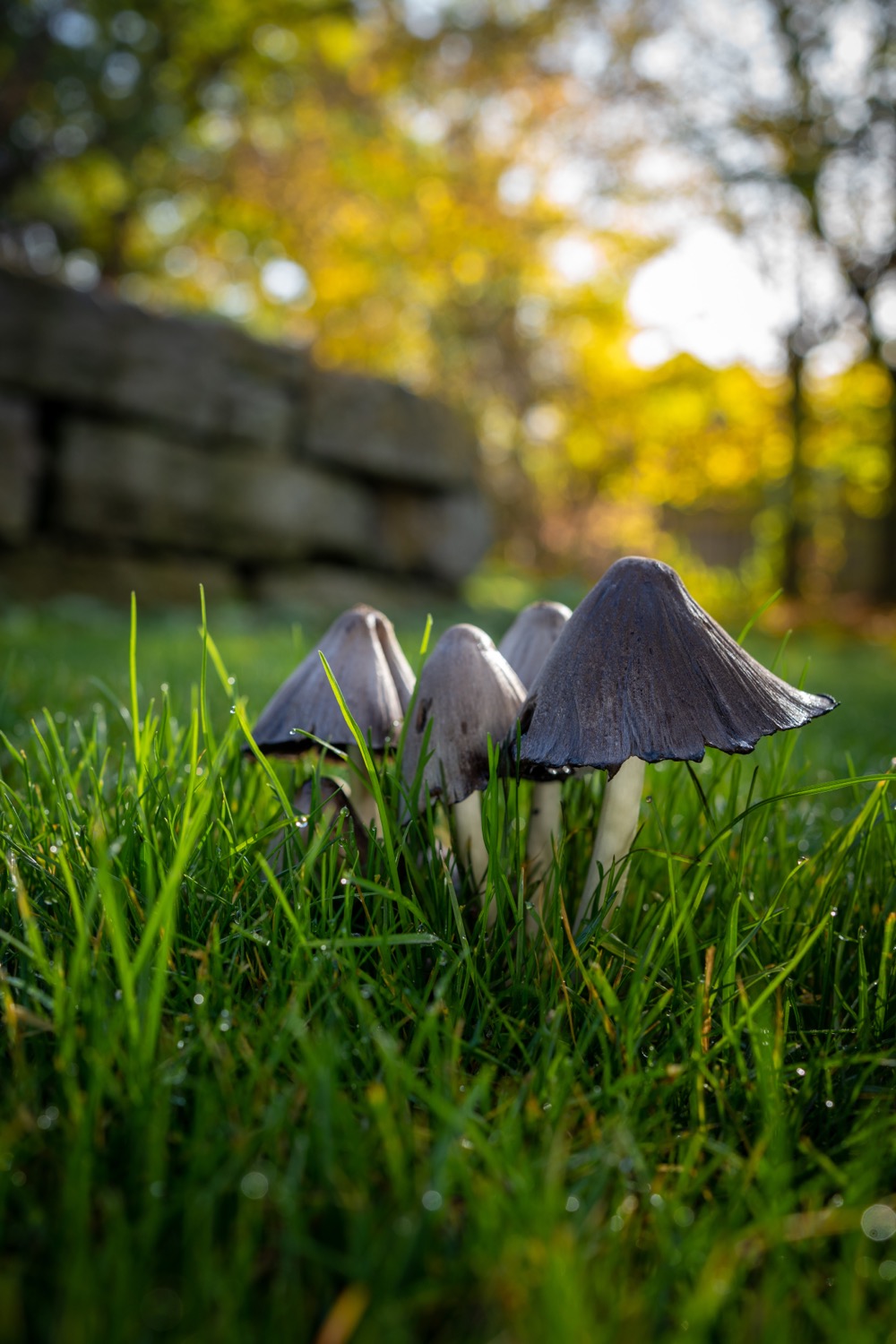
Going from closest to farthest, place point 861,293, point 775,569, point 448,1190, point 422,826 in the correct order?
point 448,1190 → point 422,826 → point 861,293 → point 775,569

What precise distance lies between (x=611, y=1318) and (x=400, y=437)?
24.1 ft

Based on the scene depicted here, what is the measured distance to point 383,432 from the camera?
293 inches

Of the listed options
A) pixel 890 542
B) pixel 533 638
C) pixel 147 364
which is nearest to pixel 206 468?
pixel 147 364

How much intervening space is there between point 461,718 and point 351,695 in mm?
189

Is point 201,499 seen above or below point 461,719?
above

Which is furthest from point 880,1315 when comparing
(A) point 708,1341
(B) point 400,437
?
(B) point 400,437

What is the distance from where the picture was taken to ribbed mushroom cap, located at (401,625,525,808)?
1.11 metres

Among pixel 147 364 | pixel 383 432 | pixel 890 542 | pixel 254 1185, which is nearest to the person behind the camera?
pixel 254 1185

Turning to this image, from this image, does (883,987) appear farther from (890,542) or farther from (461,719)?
(890,542)

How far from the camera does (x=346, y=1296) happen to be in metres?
0.56

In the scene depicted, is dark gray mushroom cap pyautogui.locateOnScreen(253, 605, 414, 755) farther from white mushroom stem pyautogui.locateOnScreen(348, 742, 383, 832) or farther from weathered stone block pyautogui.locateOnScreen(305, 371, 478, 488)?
weathered stone block pyautogui.locateOnScreen(305, 371, 478, 488)

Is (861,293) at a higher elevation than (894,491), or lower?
higher

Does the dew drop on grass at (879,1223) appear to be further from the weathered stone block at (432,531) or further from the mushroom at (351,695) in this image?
the weathered stone block at (432,531)

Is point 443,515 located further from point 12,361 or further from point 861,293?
point 861,293
